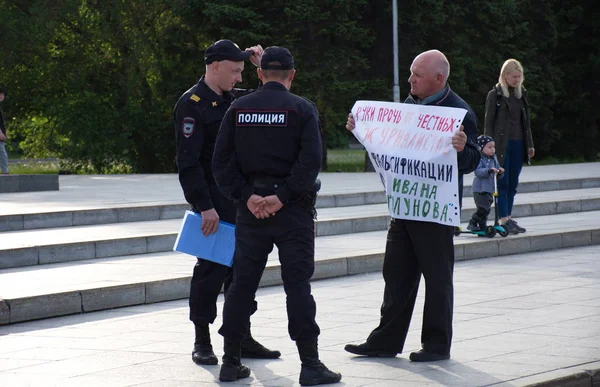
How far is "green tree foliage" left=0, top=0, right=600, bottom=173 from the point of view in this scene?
3203cm

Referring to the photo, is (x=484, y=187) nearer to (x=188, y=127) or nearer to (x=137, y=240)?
(x=137, y=240)

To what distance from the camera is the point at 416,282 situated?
6.94 metres

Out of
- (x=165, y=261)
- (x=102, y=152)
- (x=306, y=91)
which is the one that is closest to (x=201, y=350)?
(x=165, y=261)

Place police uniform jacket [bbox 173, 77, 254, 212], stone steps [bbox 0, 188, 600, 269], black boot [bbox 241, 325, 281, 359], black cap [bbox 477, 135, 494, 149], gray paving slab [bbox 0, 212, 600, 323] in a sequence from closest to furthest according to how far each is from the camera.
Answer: police uniform jacket [bbox 173, 77, 254, 212] < black boot [bbox 241, 325, 281, 359] < black cap [bbox 477, 135, 494, 149] < gray paving slab [bbox 0, 212, 600, 323] < stone steps [bbox 0, 188, 600, 269]

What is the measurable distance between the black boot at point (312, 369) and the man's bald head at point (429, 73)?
1.71 metres

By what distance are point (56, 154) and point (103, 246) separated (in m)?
26.7

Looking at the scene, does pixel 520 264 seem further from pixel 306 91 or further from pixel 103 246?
pixel 306 91

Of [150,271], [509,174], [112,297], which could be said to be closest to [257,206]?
[112,297]

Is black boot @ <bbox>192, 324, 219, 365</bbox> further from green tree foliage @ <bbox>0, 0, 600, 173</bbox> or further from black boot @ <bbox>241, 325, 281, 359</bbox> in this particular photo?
green tree foliage @ <bbox>0, 0, 600, 173</bbox>

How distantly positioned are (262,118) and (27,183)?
1376 cm

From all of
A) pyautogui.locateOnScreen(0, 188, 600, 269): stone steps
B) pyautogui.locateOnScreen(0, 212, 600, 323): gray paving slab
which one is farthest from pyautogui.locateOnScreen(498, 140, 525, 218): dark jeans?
pyautogui.locateOnScreen(0, 188, 600, 269): stone steps

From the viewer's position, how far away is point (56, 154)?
1470 inches

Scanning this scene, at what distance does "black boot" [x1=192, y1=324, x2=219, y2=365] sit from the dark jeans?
7377 mm

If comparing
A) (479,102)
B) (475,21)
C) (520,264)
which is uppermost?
(475,21)
